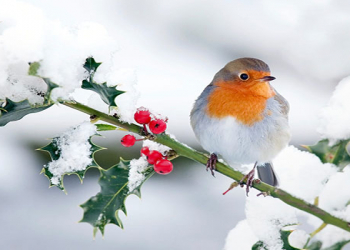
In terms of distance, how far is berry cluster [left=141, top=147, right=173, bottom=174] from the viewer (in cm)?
112

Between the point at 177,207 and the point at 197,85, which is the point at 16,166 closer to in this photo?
the point at 177,207

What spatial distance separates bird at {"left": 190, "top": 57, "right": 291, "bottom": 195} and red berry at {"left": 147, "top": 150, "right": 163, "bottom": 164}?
0.60 meters

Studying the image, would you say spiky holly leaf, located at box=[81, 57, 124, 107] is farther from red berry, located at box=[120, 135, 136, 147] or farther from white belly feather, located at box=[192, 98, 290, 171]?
white belly feather, located at box=[192, 98, 290, 171]

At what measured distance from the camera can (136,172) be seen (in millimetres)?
1142

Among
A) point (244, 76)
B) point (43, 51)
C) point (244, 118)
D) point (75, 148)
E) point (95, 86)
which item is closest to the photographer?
point (43, 51)

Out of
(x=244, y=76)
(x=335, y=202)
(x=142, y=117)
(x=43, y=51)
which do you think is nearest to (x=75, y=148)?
(x=142, y=117)

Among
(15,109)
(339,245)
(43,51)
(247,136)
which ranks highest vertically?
(43,51)

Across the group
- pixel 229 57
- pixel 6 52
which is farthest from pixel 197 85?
pixel 6 52

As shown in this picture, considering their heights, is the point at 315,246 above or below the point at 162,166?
below

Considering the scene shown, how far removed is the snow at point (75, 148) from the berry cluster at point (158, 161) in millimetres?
160

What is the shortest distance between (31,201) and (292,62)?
3.00m

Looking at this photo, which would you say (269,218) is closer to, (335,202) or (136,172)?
(335,202)

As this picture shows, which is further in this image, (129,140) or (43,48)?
(129,140)

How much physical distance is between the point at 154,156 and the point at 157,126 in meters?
0.10
